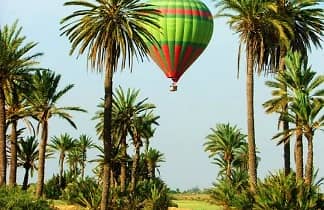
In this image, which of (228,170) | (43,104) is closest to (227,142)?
(228,170)

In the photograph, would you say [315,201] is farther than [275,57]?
No

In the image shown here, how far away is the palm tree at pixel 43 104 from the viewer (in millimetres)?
54625

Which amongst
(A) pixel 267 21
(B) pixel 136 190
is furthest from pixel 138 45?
(B) pixel 136 190

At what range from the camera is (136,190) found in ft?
208

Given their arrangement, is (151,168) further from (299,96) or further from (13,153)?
(299,96)

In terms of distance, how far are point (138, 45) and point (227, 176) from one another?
36.9m

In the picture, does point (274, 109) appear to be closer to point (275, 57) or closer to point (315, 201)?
point (275, 57)

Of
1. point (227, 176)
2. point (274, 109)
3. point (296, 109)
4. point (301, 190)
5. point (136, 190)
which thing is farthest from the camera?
point (227, 176)

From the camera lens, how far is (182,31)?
6962 centimetres

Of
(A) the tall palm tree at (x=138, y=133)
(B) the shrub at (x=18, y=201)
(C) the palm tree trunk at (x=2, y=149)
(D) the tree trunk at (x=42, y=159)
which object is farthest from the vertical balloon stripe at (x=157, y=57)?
(B) the shrub at (x=18, y=201)

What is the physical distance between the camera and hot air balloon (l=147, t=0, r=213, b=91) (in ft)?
228

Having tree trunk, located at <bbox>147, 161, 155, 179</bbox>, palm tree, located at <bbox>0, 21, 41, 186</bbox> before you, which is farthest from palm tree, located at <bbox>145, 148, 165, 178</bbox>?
palm tree, located at <bbox>0, 21, 41, 186</bbox>

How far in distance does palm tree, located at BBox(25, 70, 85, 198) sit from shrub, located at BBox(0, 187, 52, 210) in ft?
53.9

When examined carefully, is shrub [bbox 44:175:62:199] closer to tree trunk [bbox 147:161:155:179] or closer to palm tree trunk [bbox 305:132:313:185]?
tree trunk [bbox 147:161:155:179]
